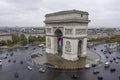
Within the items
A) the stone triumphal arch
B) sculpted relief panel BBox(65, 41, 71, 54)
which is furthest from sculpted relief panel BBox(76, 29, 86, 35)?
sculpted relief panel BBox(65, 41, 71, 54)

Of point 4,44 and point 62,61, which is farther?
point 4,44

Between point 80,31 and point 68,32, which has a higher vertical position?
point 80,31

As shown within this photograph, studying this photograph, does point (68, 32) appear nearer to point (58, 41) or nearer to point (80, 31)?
point (80, 31)

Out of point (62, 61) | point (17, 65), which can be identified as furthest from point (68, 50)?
point (17, 65)

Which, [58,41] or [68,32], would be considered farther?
[58,41]

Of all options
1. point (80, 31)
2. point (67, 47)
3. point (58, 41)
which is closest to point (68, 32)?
point (80, 31)

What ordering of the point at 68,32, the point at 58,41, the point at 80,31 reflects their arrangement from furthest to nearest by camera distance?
1. the point at 58,41
2. the point at 80,31
3. the point at 68,32

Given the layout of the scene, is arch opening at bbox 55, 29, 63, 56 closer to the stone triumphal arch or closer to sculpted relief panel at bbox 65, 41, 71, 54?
the stone triumphal arch

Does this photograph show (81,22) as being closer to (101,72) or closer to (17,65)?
(101,72)
